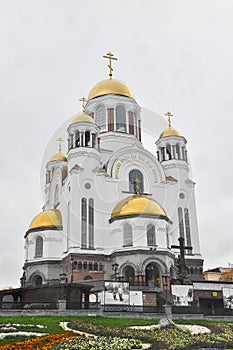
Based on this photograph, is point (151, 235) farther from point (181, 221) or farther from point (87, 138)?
point (87, 138)

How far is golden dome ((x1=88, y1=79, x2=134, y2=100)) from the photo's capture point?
142ft

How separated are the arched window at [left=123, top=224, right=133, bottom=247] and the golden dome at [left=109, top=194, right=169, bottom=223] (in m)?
0.85

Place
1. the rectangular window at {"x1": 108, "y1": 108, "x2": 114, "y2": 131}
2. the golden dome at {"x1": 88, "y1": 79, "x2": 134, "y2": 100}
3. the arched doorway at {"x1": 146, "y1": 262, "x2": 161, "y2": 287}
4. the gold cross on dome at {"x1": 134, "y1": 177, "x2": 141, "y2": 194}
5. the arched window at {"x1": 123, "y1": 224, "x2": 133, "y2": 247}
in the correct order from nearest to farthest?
the arched doorway at {"x1": 146, "y1": 262, "x2": 161, "y2": 287}, the arched window at {"x1": 123, "y1": 224, "x2": 133, "y2": 247}, the gold cross on dome at {"x1": 134, "y1": 177, "x2": 141, "y2": 194}, the rectangular window at {"x1": 108, "y1": 108, "x2": 114, "y2": 131}, the golden dome at {"x1": 88, "y1": 79, "x2": 134, "y2": 100}

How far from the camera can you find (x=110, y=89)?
142 feet

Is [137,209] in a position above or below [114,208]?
below

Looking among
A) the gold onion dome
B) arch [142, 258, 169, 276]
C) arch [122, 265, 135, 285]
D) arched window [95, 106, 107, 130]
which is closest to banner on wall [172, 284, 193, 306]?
arch [142, 258, 169, 276]

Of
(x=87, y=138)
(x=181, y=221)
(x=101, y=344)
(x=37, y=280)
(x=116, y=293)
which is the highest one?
(x=87, y=138)

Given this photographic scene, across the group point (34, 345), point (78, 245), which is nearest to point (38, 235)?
point (78, 245)

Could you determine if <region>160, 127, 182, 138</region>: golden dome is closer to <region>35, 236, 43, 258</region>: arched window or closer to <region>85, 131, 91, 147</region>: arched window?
<region>85, 131, 91, 147</region>: arched window

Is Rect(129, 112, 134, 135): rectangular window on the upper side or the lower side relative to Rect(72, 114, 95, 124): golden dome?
upper

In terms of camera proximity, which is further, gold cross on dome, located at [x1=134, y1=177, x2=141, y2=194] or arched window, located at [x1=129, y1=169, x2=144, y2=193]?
arched window, located at [x1=129, y1=169, x2=144, y2=193]

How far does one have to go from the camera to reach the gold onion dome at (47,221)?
117 feet

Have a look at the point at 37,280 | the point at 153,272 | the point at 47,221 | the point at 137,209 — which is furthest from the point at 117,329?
the point at 47,221

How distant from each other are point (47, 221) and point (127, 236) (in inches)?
303
